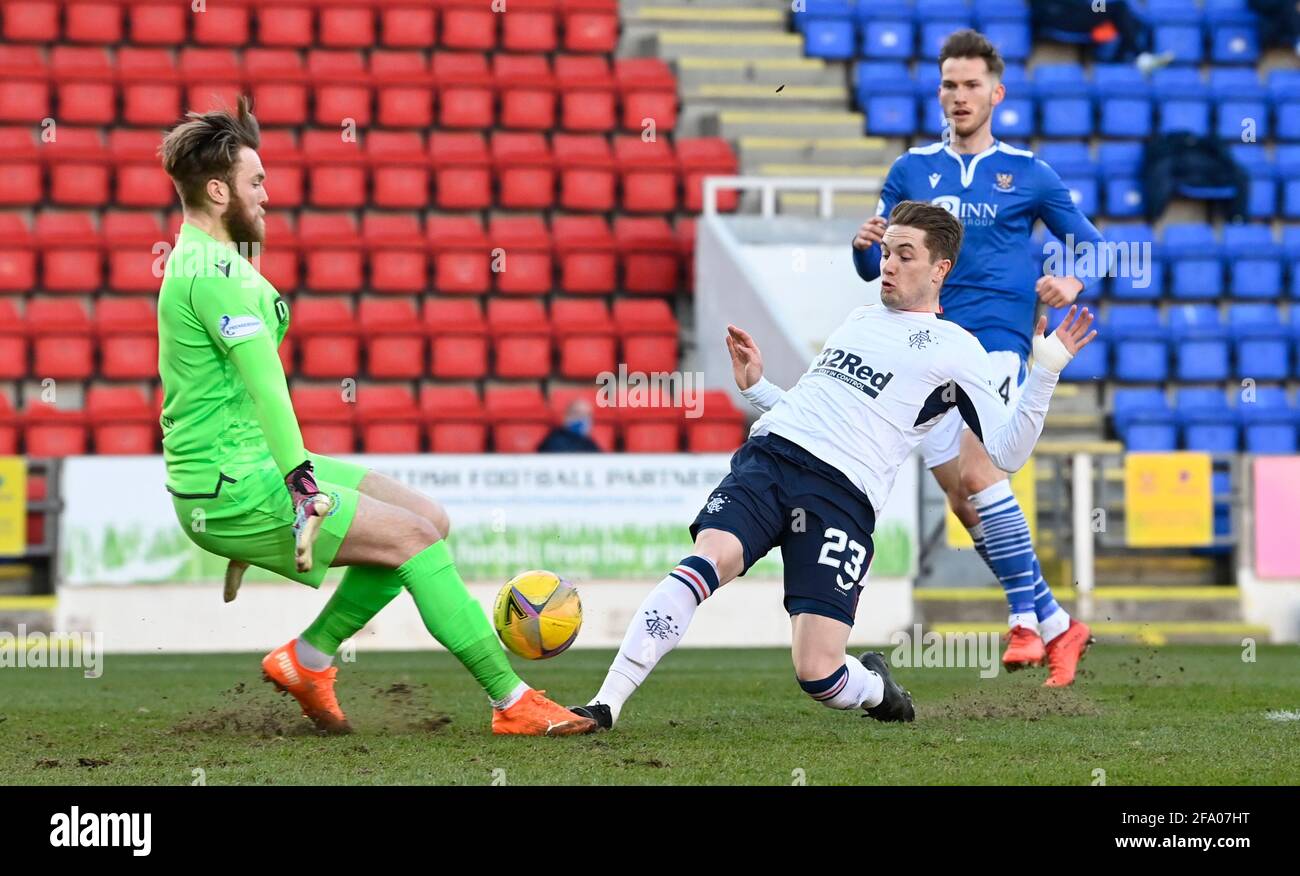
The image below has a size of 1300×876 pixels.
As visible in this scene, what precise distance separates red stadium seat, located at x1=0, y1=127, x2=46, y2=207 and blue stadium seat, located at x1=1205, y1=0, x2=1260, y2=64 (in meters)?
11.9

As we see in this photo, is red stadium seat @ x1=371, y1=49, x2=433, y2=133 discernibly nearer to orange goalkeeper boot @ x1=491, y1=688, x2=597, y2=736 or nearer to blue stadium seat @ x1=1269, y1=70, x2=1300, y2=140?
blue stadium seat @ x1=1269, y1=70, x2=1300, y2=140

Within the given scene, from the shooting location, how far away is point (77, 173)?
15664 millimetres

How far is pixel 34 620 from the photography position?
11.2 meters

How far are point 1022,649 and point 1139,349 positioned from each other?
9131 millimetres

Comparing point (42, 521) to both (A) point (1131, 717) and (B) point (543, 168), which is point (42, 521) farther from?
(A) point (1131, 717)

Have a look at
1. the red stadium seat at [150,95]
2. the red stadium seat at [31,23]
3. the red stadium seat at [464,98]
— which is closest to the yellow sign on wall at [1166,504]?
the red stadium seat at [464,98]

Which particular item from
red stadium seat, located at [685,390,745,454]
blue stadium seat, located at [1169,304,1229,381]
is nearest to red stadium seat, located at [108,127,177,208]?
red stadium seat, located at [685,390,745,454]

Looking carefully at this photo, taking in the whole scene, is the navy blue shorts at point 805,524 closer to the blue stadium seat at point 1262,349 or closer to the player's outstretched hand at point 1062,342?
the player's outstretched hand at point 1062,342

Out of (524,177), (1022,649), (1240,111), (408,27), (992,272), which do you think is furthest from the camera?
(1240,111)

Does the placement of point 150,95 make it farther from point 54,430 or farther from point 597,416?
point 597,416

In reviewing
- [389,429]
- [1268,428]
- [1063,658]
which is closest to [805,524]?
[1063,658]

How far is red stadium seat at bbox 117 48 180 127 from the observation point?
16406mm

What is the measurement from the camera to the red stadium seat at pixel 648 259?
15.6 meters
